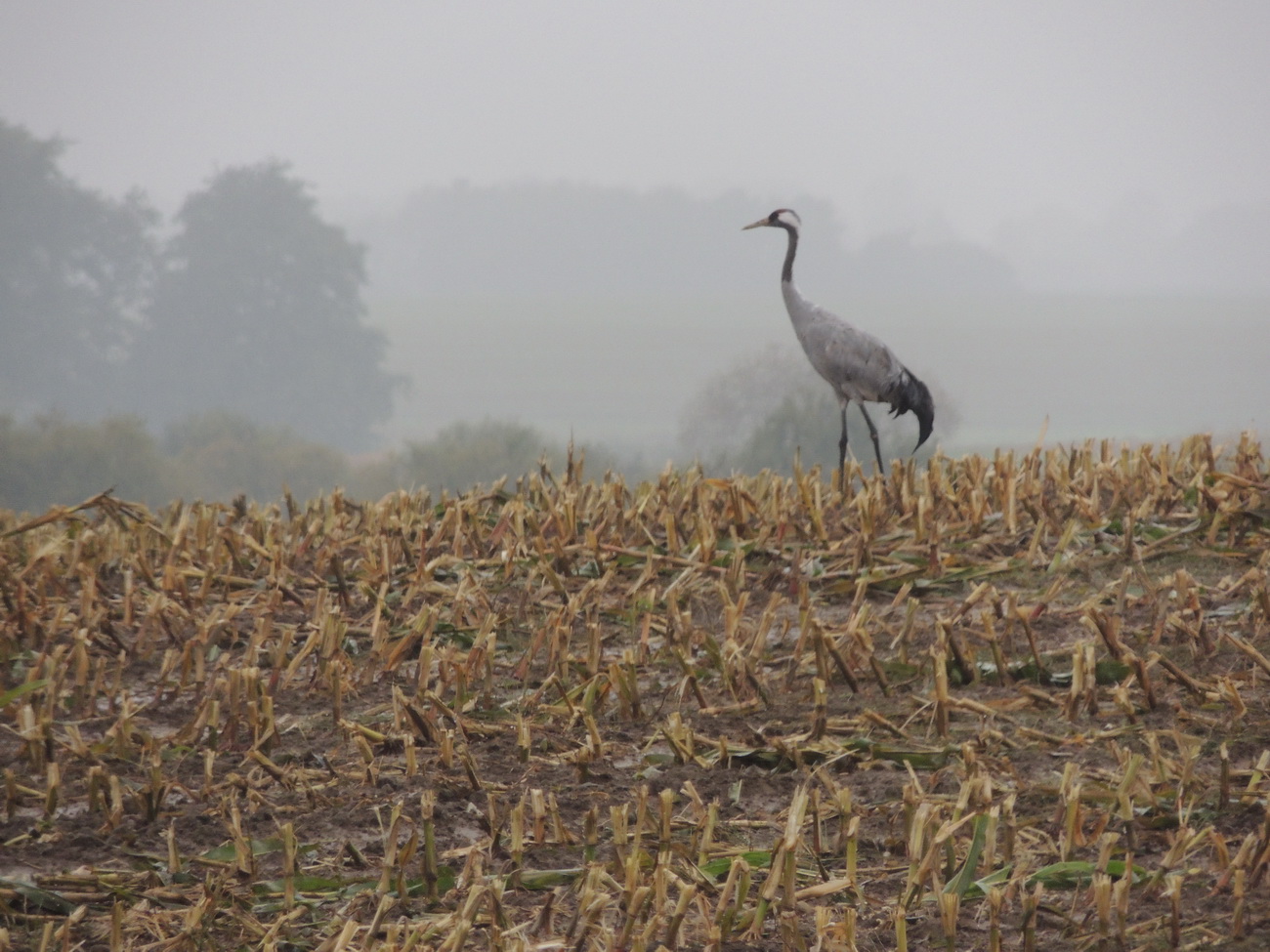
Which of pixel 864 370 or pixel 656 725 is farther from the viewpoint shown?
pixel 864 370

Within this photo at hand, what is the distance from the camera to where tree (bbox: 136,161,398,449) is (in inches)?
1745

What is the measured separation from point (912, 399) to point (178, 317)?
4043 centimetres

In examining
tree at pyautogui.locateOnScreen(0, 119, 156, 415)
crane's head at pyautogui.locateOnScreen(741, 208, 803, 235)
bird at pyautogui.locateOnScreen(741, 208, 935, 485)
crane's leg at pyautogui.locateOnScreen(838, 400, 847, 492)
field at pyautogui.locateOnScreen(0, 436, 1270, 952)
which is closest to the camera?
field at pyautogui.locateOnScreen(0, 436, 1270, 952)

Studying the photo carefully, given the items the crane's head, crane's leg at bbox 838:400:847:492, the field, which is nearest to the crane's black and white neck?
the crane's head

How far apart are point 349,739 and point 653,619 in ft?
3.72

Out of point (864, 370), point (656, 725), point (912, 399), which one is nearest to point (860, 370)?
point (864, 370)

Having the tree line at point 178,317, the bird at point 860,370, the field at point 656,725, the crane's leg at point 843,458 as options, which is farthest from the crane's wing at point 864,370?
the tree line at point 178,317

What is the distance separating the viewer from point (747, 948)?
2.54 meters

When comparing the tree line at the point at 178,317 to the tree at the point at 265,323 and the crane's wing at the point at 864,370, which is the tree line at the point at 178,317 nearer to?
the tree at the point at 265,323

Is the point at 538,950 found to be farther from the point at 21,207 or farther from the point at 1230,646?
the point at 21,207

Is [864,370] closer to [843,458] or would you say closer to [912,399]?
[912,399]

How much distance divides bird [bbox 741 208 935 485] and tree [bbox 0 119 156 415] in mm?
37553

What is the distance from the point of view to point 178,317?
44656 mm

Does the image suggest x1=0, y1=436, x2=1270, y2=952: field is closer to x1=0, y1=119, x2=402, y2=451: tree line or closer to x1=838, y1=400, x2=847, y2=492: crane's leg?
x1=838, y1=400, x2=847, y2=492: crane's leg
